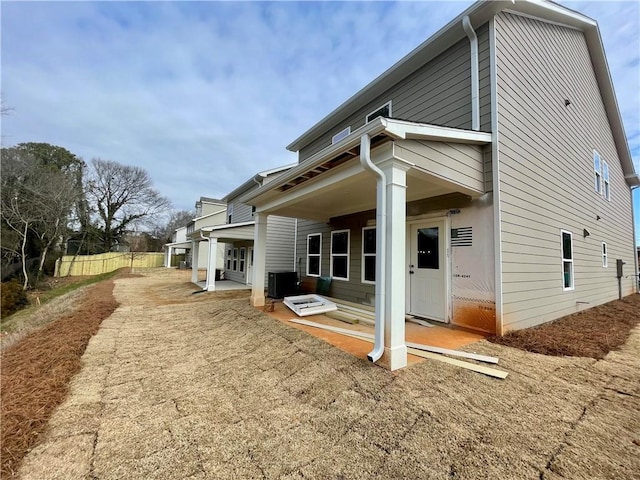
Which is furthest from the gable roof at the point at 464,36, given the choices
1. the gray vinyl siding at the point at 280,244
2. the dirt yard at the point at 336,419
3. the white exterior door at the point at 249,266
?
the dirt yard at the point at 336,419

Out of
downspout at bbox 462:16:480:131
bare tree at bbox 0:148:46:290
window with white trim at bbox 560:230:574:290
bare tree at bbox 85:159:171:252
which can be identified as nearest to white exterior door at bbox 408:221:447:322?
downspout at bbox 462:16:480:131

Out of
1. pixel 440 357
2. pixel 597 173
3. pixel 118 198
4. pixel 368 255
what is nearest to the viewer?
pixel 440 357

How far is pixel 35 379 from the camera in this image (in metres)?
3.28

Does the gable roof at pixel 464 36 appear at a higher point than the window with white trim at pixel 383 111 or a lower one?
higher

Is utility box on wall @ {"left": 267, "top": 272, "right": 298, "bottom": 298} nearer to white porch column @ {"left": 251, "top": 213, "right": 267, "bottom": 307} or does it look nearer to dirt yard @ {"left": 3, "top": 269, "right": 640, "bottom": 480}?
white porch column @ {"left": 251, "top": 213, "right": 267, "bottom": 307}

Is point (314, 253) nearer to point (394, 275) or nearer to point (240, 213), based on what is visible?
point (394, 275)

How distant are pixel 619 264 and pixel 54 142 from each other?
3469 cm

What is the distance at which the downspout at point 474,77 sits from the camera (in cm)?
492

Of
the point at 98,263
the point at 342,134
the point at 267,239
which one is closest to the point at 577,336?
the point at 342,134

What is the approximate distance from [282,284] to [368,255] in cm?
326

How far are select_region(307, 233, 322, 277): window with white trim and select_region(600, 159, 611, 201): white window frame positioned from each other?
9395 mm

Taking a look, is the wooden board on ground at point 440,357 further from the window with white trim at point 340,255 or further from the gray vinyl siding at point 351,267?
the window with white trim at point 340,255

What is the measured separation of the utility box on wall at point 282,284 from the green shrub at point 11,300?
32.2ft

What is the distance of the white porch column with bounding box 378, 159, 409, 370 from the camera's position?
3193 millimetres
